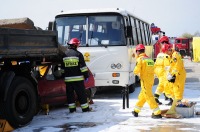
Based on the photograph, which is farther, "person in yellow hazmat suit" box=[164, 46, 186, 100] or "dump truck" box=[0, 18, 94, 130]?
"person in yellow hazmat suit" box=[164, 46, 186, 100]

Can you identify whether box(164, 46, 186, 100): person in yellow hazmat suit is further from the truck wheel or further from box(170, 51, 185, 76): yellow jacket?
the truck wheel

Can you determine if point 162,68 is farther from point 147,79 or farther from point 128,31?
point 147,79

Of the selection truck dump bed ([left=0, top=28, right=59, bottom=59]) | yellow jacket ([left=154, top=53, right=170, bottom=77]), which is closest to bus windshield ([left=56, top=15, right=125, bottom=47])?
yellow jacket ([left=154, top=53, right=170, bottom=77])

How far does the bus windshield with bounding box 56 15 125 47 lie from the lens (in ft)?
36.0

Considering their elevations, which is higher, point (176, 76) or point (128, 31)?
point (128, 31)

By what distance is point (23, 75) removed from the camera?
24.8 ft

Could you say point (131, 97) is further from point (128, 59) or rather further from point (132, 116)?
point (132, 116)

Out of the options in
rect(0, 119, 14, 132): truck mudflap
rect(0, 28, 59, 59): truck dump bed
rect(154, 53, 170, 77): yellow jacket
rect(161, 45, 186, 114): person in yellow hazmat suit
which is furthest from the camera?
rect(154, 53, 170, 77): yellow jacket

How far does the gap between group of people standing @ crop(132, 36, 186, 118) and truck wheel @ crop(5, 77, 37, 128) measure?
7.69 ft

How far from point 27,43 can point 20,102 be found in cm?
125

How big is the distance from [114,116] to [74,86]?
1.25m

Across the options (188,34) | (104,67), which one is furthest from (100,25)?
(188,34)

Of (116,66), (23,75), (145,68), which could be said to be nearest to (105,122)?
(145,68)

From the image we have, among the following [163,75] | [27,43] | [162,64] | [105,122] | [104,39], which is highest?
[104,39]
